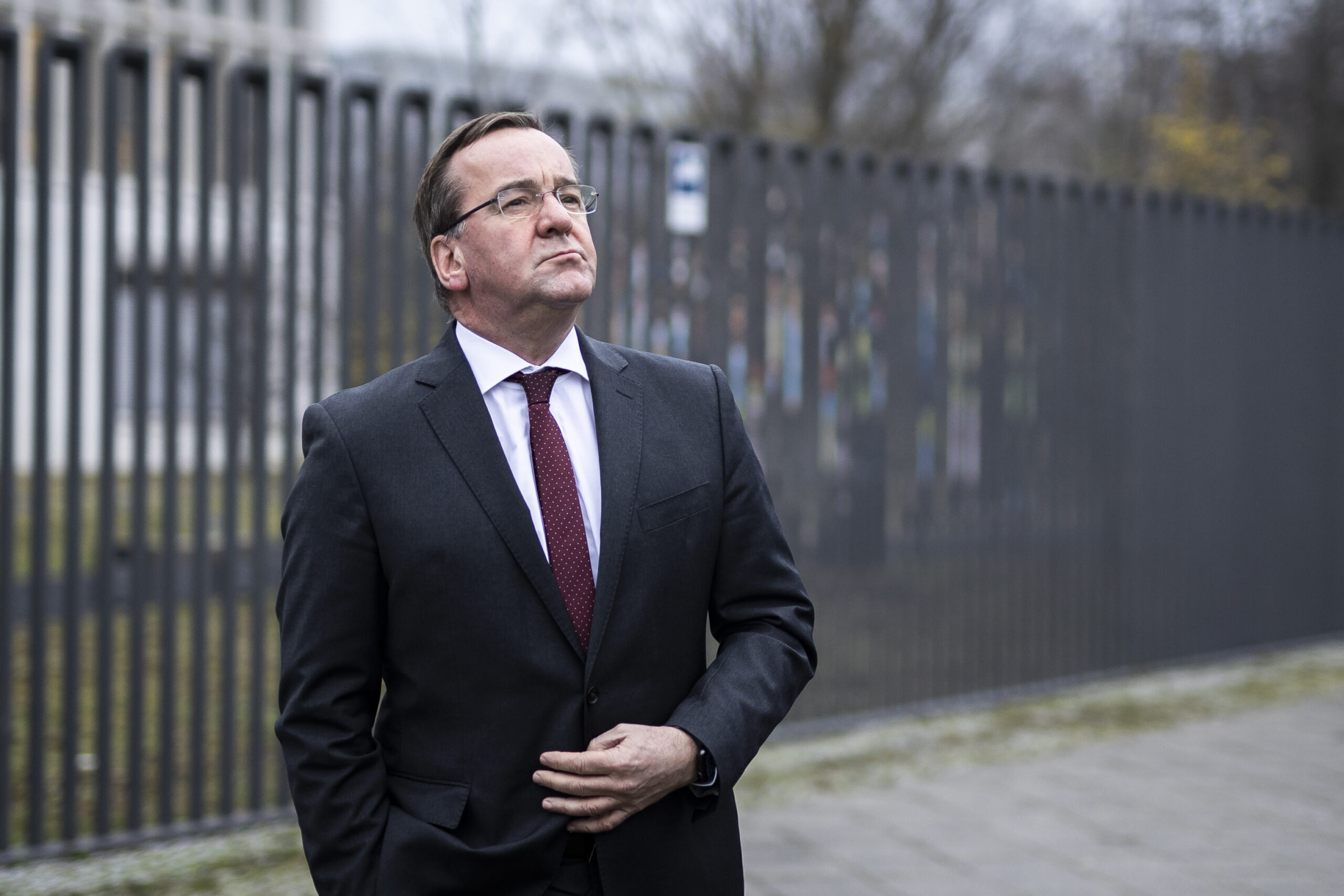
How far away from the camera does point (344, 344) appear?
469 centimetres

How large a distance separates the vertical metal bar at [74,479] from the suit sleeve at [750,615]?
275 cm

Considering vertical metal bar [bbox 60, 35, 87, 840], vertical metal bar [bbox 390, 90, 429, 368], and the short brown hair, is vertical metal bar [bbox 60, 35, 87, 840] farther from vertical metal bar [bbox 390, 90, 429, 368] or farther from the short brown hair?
the short brown hair

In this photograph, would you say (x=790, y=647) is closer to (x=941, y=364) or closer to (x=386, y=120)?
(x=386, y=120)

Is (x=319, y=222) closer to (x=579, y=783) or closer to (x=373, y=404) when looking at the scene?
(x=373, y=404)

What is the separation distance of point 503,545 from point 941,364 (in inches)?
184

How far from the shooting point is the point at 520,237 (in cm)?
209

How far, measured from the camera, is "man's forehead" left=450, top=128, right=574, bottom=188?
2109 mm

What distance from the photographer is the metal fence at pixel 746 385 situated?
167 inches

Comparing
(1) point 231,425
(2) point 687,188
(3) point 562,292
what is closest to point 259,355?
(1) point 231,425

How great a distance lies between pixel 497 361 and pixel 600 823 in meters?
0.79

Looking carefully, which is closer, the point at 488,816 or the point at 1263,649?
the point at 488,816

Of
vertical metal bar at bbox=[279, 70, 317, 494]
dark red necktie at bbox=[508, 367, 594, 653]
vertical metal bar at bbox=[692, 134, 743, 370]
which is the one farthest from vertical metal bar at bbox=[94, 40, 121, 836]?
dark red necktie at bbox=[508, 367, 594, 653]

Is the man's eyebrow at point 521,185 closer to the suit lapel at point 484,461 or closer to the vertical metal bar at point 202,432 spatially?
the suit lapel at point 484,461

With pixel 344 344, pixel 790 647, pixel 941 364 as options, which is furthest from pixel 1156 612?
pixel 790 647
